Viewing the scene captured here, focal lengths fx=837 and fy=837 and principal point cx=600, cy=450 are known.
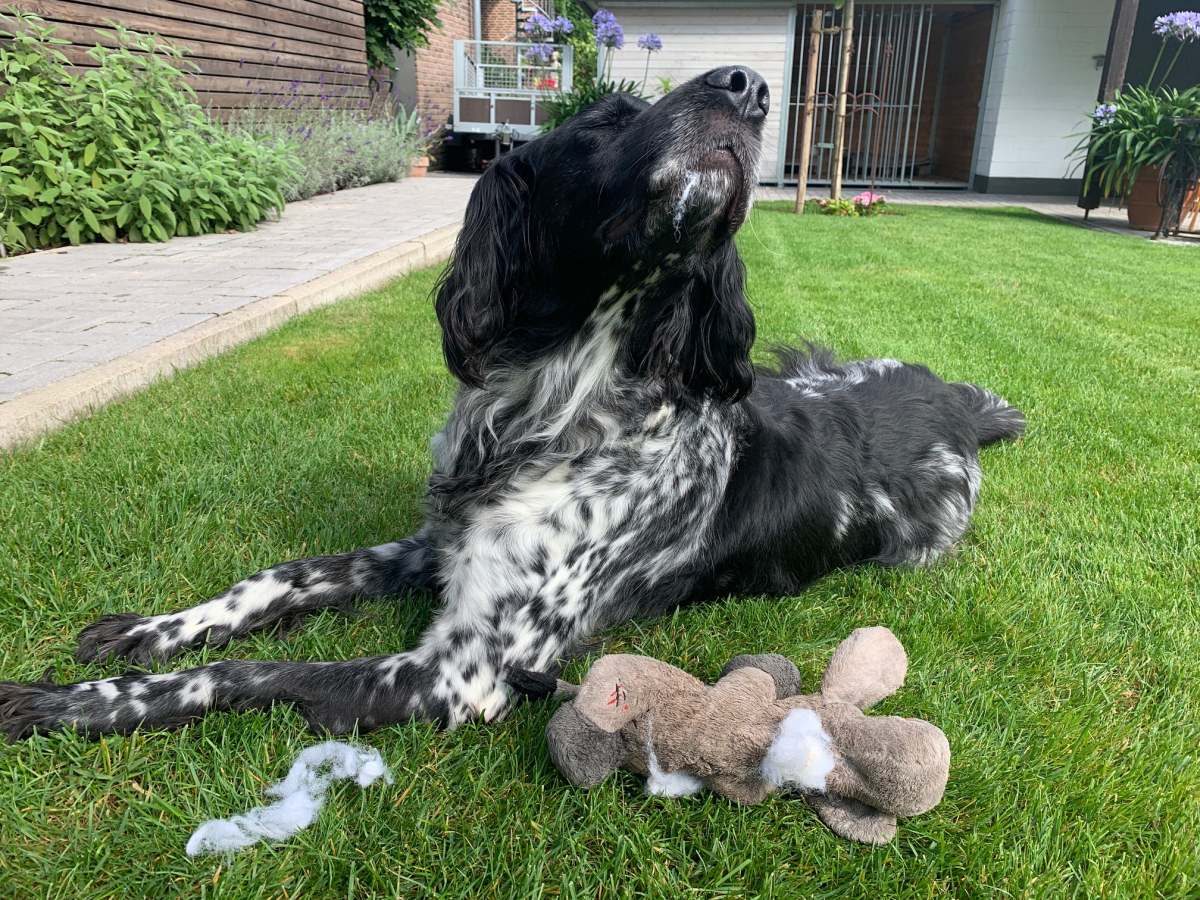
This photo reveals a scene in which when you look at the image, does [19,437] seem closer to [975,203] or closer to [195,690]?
[195,690]

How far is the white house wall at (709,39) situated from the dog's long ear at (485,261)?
1523 centimetres

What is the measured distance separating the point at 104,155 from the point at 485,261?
6.02m

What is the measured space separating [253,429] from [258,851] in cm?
220

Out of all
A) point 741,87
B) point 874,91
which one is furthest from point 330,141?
point 874,91

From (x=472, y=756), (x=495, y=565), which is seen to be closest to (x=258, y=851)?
(x=472, y=756)

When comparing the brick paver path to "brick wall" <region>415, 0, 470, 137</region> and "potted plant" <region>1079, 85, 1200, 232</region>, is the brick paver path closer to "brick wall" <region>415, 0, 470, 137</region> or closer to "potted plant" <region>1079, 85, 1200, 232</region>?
"potted plant" <region>1079, 85, 1200, 232</region>

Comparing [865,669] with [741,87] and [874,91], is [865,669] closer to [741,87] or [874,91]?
[741,87]

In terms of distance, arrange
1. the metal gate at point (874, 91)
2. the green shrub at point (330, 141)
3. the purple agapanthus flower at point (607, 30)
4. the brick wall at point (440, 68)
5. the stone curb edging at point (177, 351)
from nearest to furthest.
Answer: the stone curb edging at point (177, 351), the green shrub at point (330, 141), the purple agapanthus flower at point (607, 30), the metal gate at point (874, 91), the brick wall at point (440, 68)

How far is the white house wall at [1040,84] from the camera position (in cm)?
1534

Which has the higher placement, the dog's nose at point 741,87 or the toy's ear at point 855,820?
the dog's nose at point 741,87

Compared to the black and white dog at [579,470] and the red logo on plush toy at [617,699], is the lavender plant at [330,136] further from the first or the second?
the red logo on plush toy at [617,699]

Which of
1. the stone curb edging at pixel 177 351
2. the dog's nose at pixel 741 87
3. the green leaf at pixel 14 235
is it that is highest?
the dog's nose at pixel 741 87

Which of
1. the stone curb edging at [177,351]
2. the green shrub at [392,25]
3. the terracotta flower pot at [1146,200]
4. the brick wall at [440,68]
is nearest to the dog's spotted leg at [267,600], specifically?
the stone curb edging at [177,351]

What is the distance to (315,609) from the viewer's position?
7.31 feet
